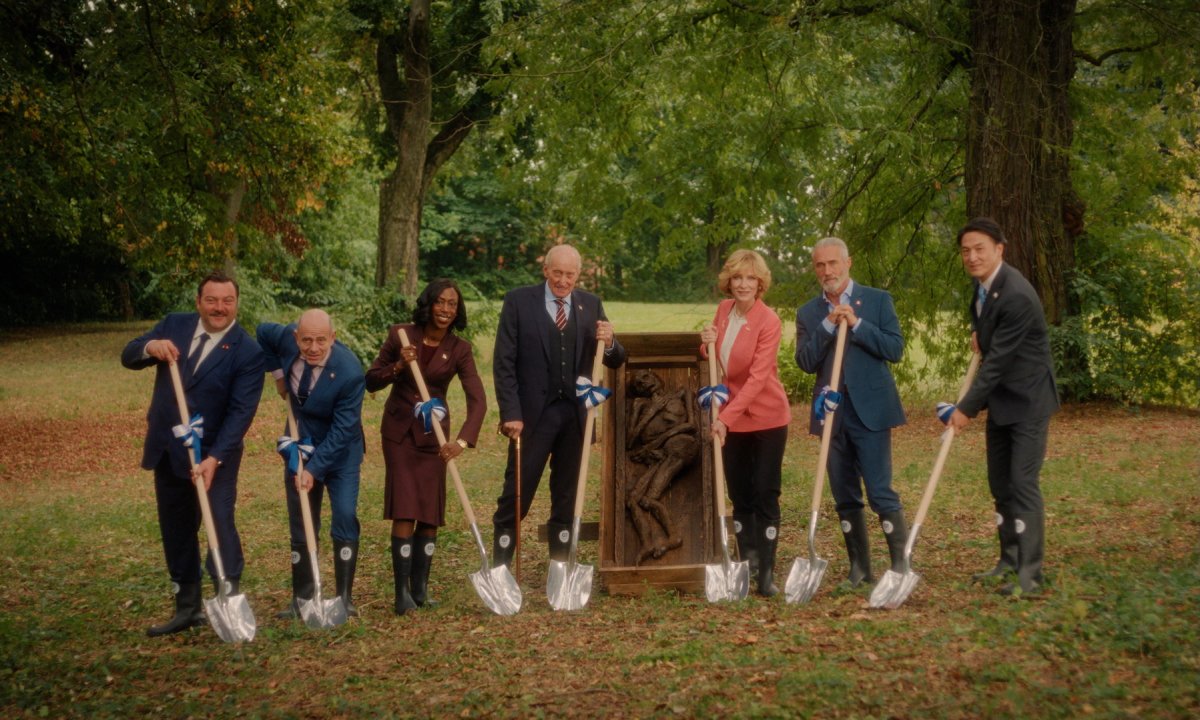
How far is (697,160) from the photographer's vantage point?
1580cm

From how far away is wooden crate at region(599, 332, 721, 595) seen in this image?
7496 millimetres

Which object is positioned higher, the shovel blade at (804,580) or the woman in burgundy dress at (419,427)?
the woman in burgundy dress at (419,427)

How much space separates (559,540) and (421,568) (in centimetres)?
89

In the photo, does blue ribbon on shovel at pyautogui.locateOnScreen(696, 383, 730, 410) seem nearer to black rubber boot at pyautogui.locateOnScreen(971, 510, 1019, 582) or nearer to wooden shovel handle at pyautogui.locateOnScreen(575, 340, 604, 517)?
wooden shovel handle at pyautogui.locateOnScreen(575, 340, 604, 517)

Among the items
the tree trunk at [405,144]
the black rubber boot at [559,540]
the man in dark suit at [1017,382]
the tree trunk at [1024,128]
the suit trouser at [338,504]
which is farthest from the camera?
the tree trunk at [405,144]

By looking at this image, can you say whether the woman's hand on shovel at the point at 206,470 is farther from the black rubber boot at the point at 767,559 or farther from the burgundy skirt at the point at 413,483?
the black rubber boot at the point at 767,559

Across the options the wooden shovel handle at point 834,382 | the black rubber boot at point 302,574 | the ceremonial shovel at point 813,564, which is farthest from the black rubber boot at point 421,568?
the wooden shovel handle at point 834,382

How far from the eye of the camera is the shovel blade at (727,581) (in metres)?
7.25

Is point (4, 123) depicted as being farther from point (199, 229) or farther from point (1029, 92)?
point (1029, 92)

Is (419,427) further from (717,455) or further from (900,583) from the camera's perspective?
(900,583)

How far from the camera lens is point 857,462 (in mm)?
7219

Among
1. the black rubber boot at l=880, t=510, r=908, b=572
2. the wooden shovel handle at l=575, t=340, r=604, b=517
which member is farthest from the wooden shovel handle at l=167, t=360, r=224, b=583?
the black rubber boot at l=880, t=510, r=908, b=572

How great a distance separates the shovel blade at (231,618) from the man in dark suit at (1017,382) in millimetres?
4155

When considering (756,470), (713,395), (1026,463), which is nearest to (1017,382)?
(1026,463)
